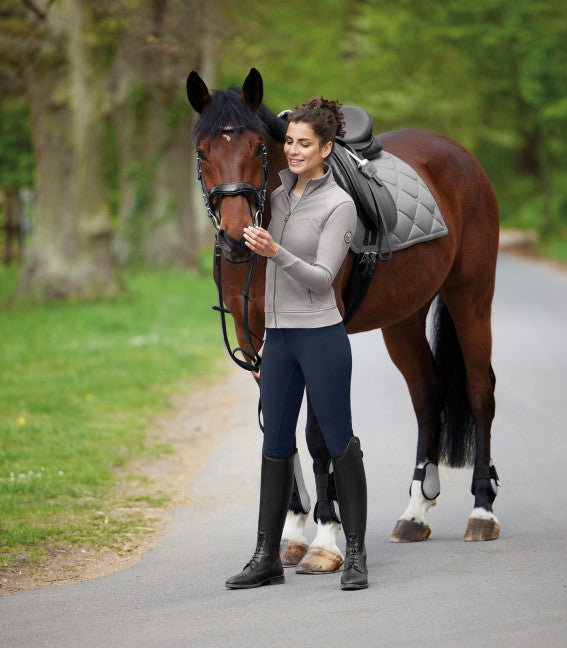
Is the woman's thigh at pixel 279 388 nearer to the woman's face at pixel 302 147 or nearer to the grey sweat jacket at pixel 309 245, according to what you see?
the grey sweat jacket at pixel 309 245

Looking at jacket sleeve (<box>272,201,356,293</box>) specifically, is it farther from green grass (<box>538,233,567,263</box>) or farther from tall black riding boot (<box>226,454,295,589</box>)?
green grass (<box>538,233,567,263</box>)

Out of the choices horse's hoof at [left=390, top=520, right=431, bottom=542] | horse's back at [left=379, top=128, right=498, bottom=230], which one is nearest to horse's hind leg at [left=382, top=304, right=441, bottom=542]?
horse's hoof at [left=390, top=520, right=431, bottom=542]

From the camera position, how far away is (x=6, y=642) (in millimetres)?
3865

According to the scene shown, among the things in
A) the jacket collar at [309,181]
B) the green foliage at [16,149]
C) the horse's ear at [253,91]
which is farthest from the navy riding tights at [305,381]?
the green foliage at [16,149]

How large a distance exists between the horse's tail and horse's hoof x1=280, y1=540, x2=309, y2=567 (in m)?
1.15

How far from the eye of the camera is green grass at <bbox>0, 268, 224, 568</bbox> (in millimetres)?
5902

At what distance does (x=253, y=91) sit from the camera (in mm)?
4375

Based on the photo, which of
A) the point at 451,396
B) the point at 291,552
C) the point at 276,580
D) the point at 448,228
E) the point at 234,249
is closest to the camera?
the point at 234,249

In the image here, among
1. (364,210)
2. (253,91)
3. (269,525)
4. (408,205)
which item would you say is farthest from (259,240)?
(408,205)

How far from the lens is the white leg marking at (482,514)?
525 centimetres

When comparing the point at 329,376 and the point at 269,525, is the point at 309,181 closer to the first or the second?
the point at 329,376

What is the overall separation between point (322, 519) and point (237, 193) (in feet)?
5.28

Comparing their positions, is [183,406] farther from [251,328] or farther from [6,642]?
[6,642]

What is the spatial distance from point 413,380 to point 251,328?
1.54m
